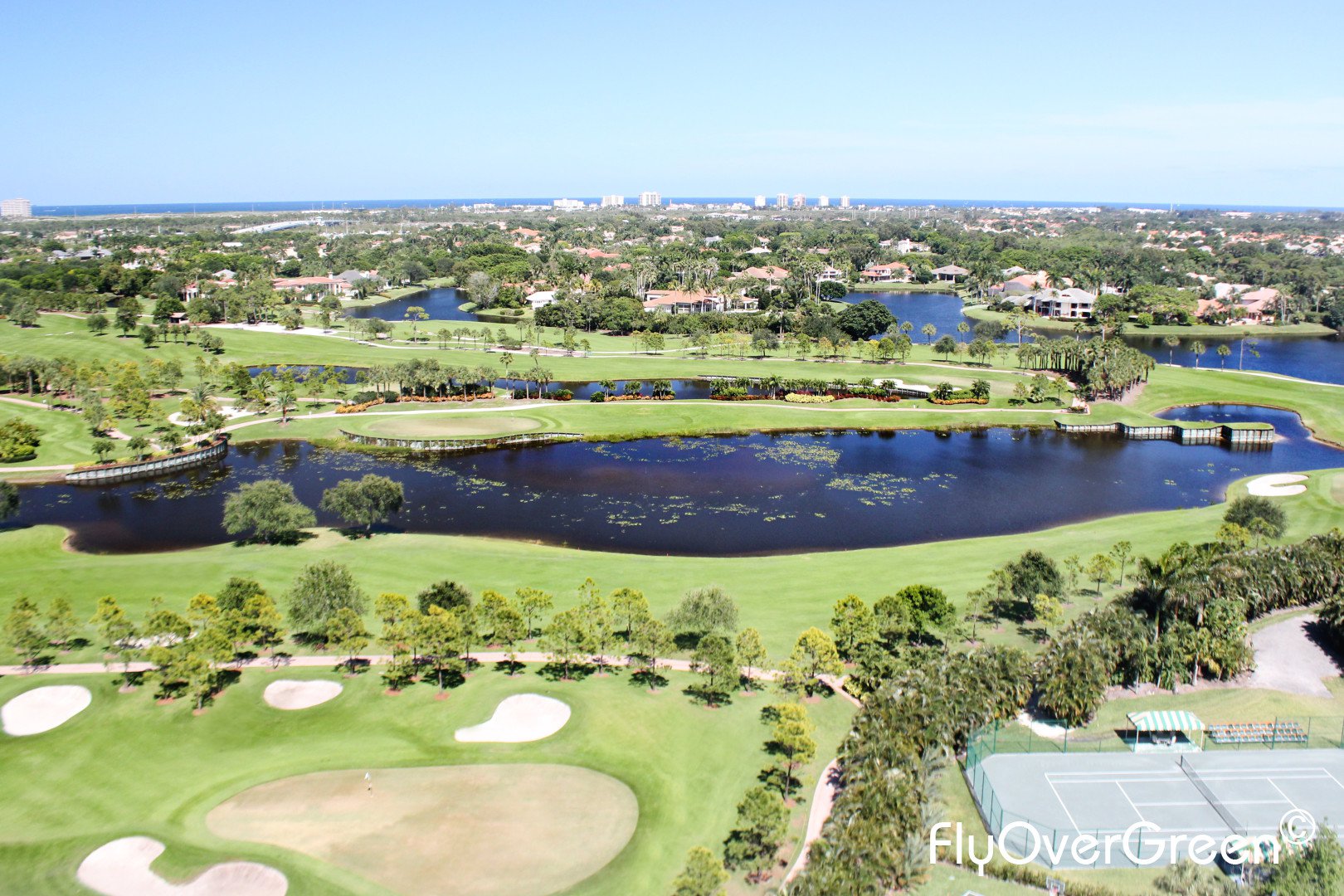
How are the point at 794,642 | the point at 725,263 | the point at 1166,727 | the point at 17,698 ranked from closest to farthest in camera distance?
1. the point at 1166,727
2. the point at 17,698
3. the point at 794,642
4. the point at 725,263

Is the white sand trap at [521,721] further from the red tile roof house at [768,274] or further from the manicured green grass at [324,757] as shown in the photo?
the red tile roof house at [768,274]

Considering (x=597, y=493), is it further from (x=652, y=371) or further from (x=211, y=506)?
(x=652, y=371)

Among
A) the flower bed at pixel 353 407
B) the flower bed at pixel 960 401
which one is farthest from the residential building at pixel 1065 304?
the flower bed at pixel 353 407

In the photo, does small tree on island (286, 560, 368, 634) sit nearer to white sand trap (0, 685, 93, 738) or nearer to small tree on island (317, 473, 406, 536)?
white sand trap (0, 685, 93, 738)

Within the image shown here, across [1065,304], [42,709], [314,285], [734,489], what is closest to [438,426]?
[734,489]

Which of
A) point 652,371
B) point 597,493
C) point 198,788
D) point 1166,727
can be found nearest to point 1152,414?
point 652,371

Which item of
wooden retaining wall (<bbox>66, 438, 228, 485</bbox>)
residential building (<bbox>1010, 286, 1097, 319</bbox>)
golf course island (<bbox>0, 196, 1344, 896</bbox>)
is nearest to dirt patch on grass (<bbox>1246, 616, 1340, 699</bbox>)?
golf course island (<bbox>0, 196, 1344, 896</bbox>)
